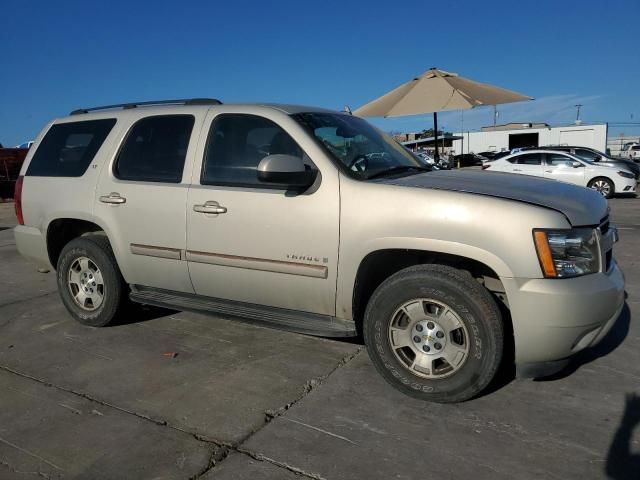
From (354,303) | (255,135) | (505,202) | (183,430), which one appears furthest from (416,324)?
(255,135)

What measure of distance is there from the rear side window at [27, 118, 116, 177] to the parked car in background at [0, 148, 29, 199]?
16.7 m

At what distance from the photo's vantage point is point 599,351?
379 centimetres

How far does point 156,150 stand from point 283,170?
148 cm

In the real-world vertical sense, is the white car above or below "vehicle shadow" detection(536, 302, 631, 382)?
above

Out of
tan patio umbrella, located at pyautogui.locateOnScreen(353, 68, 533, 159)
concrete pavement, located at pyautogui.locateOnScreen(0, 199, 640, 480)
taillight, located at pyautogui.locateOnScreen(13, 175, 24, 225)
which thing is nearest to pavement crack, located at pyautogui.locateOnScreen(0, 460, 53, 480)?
concrete pavement, located at pyautogui.locateOnScreen(0, 199, 640, 480)

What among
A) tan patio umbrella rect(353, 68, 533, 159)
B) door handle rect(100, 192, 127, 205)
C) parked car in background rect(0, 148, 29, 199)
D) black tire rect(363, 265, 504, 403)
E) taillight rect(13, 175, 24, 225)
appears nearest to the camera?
black tire rect(363, 265, 504, 403)

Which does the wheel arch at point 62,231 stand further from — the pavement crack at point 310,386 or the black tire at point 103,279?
the pavement crack at point 310,386

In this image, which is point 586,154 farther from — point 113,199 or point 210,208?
point 113,199

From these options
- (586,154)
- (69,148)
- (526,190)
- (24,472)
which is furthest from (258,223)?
(586,154)

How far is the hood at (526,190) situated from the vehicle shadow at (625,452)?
3.56 ft

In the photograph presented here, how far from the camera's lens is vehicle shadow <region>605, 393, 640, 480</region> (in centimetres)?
239

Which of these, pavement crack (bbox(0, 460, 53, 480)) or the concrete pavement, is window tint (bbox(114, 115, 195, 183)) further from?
pavement crack (bbox(0, 460, 53, 480))

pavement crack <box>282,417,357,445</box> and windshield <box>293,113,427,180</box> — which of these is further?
windshield <box>293,113,427,180</box>

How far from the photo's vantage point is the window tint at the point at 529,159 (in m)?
16.2
